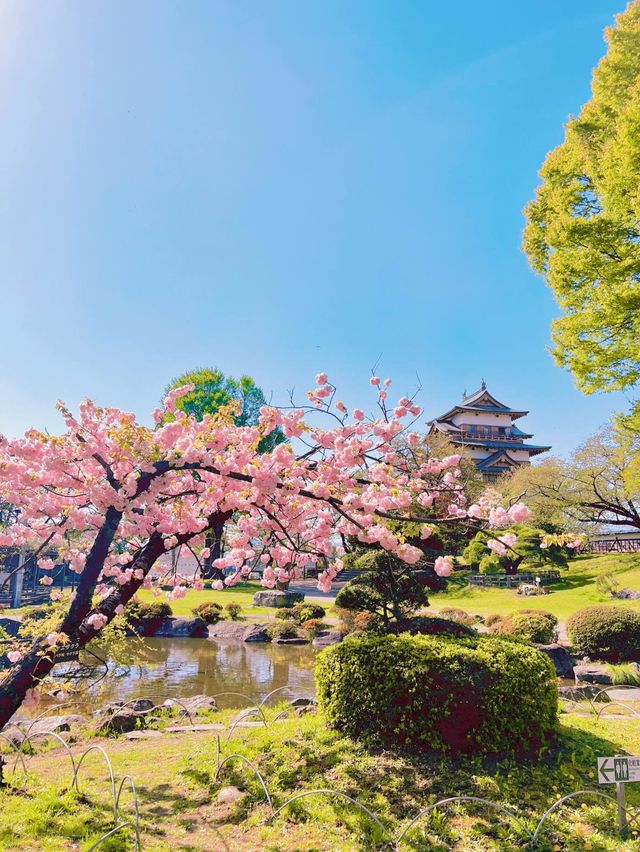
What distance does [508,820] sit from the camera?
407 cm

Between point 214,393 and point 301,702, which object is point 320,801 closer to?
point 301,702

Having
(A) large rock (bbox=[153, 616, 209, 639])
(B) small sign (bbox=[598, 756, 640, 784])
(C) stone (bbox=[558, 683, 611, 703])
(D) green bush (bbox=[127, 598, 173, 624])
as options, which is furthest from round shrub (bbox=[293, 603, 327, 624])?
(B) small sign (bbox=[598, 756, 640, 784])

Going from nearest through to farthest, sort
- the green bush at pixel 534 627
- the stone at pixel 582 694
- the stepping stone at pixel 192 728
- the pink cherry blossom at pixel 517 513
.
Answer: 1. the pink cherry blossom at pixel 517 513
2. the stepping stone at pixel 192 728
3. the stone at pixel 582 694
4. the green bush at pixel 534 627

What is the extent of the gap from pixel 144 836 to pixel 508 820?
2947mm

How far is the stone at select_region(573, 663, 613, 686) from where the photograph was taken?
1140 cm

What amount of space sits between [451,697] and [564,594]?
21487 millimetres

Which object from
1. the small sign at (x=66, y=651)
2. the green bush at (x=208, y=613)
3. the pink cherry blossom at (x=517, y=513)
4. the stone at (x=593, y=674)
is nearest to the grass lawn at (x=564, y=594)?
the stone at (x=593, y=674)

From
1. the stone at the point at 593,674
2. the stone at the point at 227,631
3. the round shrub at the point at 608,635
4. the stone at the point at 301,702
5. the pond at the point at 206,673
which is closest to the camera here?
the stone at the point at 301,702

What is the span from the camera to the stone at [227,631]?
1958cm

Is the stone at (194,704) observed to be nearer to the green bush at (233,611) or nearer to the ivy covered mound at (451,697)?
the ivy covered mound at (451,697)

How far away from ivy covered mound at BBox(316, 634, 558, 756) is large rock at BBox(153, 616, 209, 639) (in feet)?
52.2

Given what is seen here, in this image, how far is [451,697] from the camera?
17.1 feet

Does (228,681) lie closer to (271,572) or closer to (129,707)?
(129,707)

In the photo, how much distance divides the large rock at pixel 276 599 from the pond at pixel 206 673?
24.7 feet
